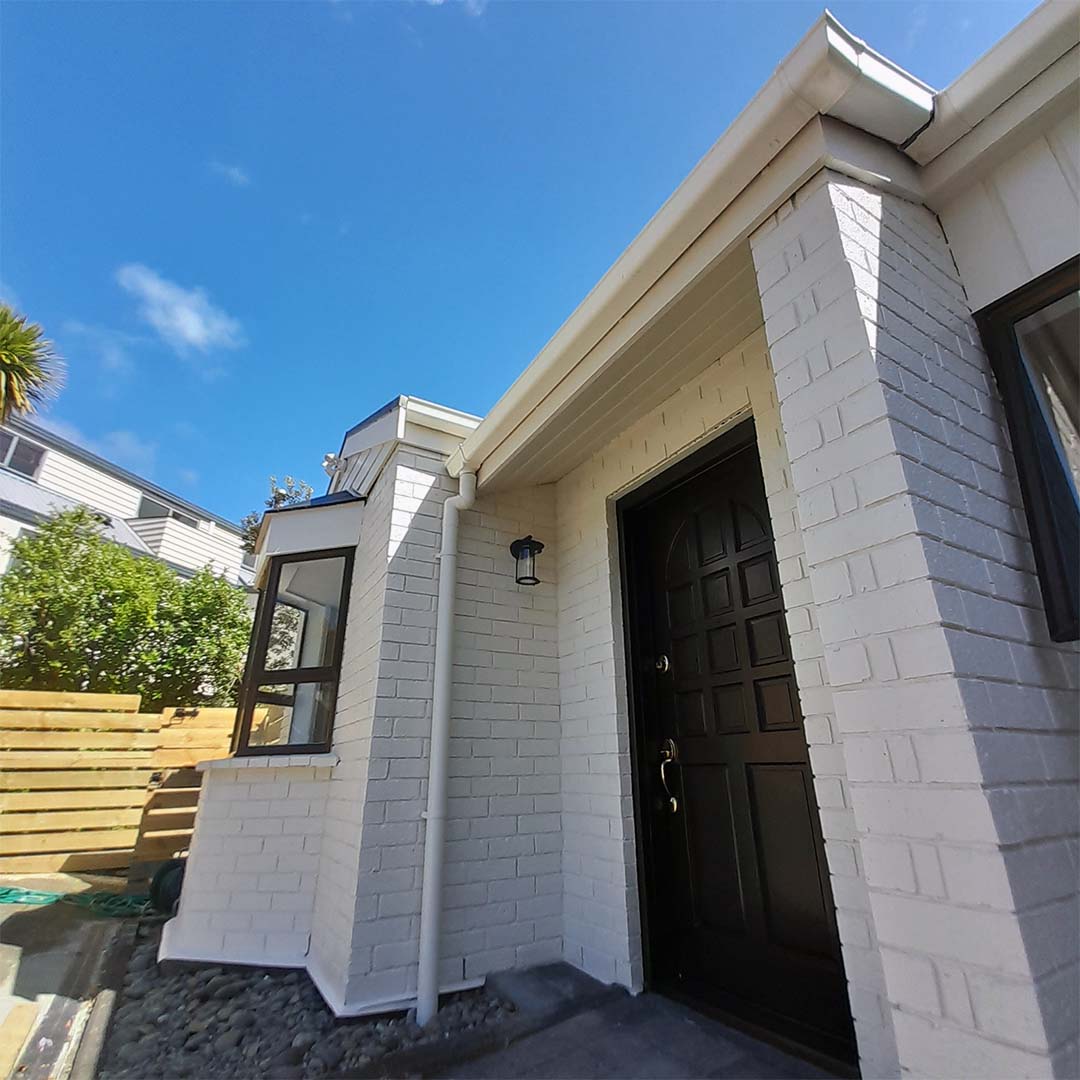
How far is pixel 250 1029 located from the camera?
6.80ft

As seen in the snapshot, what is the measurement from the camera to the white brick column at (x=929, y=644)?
837 millimetres

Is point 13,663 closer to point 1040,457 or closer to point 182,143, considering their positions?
point 182,143

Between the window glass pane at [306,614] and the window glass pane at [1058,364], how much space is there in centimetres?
330

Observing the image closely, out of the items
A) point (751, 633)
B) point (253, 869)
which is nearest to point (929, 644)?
point (751, 633)

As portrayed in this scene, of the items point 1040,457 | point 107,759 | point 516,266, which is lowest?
point 107,759

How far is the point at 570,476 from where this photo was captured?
3.15 metres

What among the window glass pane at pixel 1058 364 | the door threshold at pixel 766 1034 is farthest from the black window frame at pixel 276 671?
the window glass pane at pixel 1058 364

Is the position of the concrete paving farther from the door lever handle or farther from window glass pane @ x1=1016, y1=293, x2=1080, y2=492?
window glass pane @ x1=1016, y1=293, x2=1080, y2=492

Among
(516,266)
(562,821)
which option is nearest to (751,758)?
(562,821)

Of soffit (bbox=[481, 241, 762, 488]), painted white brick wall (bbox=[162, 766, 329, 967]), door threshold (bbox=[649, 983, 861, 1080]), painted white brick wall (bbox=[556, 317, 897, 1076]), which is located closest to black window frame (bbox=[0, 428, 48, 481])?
painted white brick wall (bbox=[162, 766, 329, 967])

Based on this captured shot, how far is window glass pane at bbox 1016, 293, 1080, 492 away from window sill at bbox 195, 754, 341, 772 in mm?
3100

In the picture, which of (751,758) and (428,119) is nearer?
(751,758)

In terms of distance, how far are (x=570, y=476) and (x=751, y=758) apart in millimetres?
1782

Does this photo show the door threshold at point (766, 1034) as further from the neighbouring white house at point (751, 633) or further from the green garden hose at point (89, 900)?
the green garden hose at point (89, 900)
